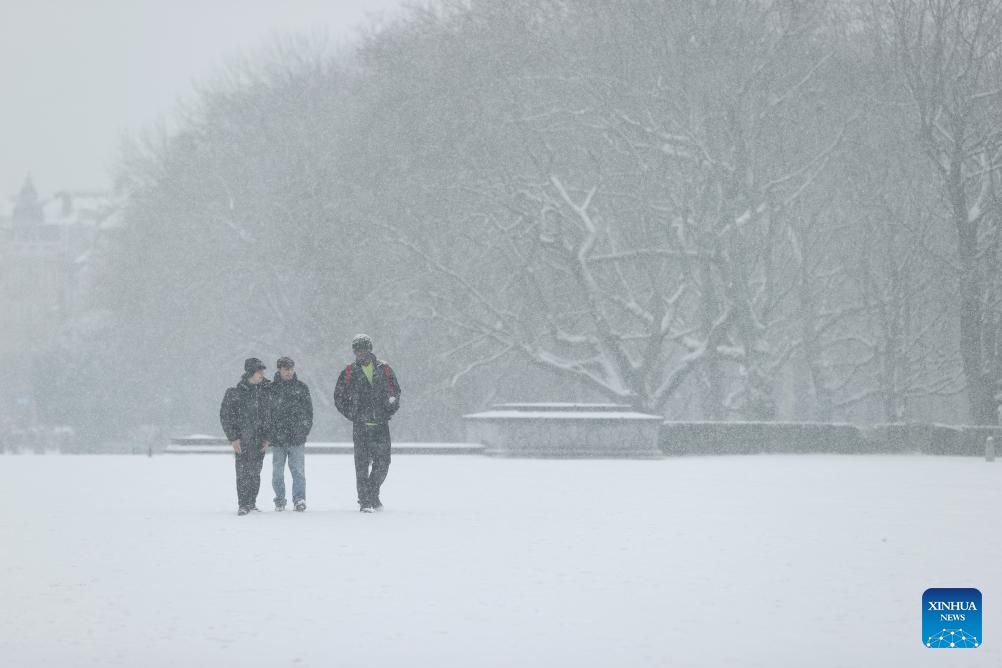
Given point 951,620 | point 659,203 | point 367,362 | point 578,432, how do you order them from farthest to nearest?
1. point 659,203
2. point 578,432
3. point 367,362
4. point 951,620

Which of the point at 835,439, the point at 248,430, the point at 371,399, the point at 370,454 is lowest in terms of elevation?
the point at 835,439

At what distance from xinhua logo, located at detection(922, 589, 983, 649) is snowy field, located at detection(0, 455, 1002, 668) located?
0.09 meters

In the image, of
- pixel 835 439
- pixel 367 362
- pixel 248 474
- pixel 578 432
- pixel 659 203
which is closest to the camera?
pixel 248 474

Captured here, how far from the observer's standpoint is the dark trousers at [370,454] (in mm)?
19125

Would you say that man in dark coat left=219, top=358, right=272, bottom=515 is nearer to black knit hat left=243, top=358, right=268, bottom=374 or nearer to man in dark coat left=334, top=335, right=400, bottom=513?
black knit hat left=243, top=358, right=268, bottom=374

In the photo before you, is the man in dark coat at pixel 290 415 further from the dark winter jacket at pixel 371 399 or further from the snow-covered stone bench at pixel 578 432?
the snow-covered stone bench at pixel 578 432

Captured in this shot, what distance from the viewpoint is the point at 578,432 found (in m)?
33.9

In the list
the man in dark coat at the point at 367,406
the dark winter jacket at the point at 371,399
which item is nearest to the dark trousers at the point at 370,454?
the man in dark coat at the point at 367,406

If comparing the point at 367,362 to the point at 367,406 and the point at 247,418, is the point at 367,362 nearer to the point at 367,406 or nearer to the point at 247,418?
the point at 367,406

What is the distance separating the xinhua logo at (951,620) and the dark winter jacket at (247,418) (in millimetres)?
9235

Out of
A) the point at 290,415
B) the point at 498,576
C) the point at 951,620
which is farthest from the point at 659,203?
the point at 951,620

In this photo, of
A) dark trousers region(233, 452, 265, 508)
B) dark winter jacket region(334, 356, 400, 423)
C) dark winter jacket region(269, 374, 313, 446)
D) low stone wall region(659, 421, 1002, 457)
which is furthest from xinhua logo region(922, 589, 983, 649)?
low stone wall region(659, 421, 1002, 457)

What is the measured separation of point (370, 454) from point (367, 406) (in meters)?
0.57

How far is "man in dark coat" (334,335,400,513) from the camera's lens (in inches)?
751
